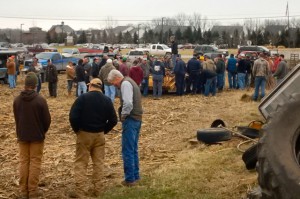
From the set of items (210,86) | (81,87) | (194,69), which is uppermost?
(194,69)

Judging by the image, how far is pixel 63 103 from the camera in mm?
17766

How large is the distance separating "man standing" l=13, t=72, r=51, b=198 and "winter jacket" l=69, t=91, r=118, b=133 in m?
0.50

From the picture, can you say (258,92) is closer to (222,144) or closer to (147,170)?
(222,144)

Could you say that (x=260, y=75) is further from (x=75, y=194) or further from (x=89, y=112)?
(x=75, y=194)

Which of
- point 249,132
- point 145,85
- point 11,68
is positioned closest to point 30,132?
point 249,132

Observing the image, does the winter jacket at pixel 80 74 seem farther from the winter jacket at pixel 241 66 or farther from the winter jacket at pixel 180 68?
the winter jacket at pixel 241 66

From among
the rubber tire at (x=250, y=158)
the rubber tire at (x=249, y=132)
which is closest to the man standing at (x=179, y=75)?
the rubber tire at (x=249, y=132)

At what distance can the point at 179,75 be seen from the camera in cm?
1995

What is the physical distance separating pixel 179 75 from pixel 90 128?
12982mm

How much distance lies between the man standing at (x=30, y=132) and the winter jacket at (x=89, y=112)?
1.66 ft

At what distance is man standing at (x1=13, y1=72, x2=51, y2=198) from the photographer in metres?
7.21

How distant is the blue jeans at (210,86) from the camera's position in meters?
19.9

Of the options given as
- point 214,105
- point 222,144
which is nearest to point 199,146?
point 222,144

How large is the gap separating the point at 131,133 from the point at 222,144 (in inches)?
108
